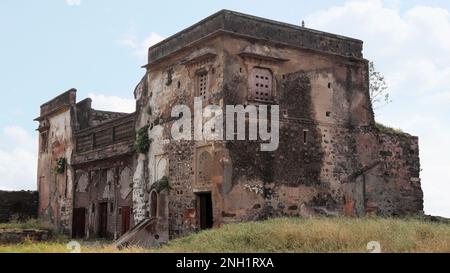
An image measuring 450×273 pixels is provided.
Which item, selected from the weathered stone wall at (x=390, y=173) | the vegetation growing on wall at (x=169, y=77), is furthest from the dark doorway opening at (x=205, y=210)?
the weathered stone wall at (x=390, y=173)

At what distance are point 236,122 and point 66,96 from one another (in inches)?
535

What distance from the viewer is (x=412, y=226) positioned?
1434 centimetres

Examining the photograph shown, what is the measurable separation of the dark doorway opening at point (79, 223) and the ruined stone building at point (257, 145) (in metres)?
3.03

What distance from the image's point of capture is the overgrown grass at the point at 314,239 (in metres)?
12.1

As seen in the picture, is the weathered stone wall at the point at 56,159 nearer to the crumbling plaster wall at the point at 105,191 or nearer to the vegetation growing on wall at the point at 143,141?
the crumbling plaster wall at the point at 105,191

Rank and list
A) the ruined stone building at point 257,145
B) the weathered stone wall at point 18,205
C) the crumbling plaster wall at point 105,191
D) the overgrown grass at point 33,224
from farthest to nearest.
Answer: the weathered stone wall at point 18,205, the overgrown grass at point 33,224, the crumbling plaster wall at point 105,191, the ruined stone building at point 257,145

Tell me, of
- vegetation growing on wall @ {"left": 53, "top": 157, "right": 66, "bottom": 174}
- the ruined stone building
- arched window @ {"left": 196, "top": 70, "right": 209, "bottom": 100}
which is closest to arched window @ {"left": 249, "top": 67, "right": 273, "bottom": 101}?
the ruined stone building

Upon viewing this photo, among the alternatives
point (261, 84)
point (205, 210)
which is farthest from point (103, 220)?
point (261, 84)

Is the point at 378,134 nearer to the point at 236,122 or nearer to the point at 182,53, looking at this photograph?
the point at 236,122

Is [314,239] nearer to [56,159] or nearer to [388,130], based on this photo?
[388,130]

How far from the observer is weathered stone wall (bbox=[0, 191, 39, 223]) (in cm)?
2894
